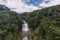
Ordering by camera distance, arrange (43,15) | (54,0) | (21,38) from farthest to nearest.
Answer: (54,0) < (43,15) < (21,38)

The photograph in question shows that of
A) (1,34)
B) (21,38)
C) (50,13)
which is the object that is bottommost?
(21,38)

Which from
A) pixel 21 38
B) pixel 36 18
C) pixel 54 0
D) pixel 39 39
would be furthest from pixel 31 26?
pixel 54 0

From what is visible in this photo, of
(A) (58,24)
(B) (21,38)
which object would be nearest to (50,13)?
(A) (58,24)

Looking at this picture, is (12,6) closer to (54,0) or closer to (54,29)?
(54,0)

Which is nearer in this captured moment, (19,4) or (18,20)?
(18,20)

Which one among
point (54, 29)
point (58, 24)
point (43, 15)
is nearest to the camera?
point (54, 29)

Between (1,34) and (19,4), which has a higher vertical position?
(19,4)

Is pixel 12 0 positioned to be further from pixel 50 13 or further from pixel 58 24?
pixel 58 24
